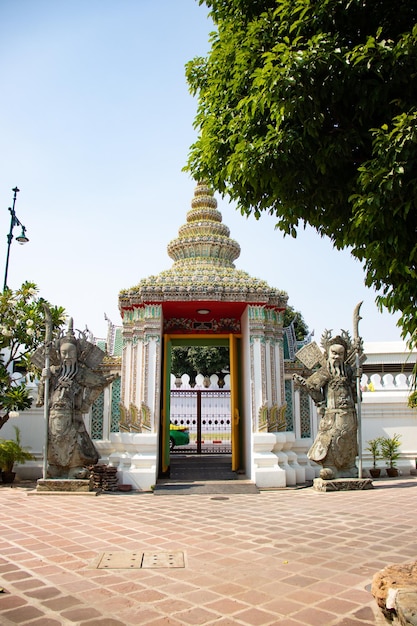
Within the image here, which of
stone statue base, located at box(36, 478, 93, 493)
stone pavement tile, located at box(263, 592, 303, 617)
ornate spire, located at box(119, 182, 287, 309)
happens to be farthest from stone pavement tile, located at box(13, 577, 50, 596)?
ornate spire, located at box(119, 182, 287, 309)

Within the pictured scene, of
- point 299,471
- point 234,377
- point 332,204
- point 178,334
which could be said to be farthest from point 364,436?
point 332,204

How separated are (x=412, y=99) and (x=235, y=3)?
193 centimetres

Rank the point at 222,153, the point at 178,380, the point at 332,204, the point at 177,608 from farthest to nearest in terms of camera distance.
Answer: the point at 178,380
the point at 222,153
the point at 332,204
the point at 177,608

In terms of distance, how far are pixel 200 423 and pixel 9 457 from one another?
601 cm

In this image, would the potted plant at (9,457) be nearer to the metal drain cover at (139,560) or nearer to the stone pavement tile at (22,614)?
the metal drain cover at (139,560)

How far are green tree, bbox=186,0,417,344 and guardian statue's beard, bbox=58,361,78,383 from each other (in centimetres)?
599

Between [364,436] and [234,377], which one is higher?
[234,377]

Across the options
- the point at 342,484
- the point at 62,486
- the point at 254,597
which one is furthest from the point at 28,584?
the point at 342,484

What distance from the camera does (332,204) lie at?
13.9 feet

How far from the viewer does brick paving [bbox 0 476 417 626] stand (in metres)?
3.37

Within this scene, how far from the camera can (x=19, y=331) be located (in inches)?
402

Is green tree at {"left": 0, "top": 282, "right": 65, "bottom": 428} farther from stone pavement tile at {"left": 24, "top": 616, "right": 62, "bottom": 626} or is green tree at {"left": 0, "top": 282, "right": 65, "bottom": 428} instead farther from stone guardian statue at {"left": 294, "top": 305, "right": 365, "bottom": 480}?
stone pavement tile at {"left": 24, "top": 616, "right": 62, "bottom": 626}

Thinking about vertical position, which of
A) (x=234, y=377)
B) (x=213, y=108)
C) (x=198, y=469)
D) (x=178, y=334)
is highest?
(x=213, y=108)

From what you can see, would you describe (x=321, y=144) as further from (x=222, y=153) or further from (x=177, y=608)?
(x=177, y=608)
